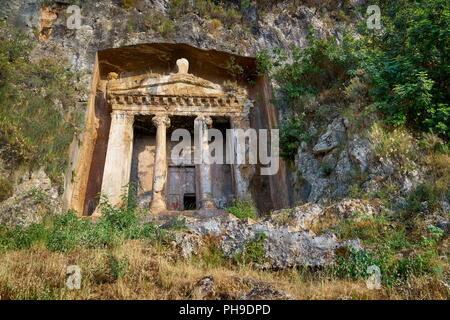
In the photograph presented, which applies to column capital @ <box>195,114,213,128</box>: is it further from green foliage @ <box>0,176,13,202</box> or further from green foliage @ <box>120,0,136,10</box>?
green foliage @ <box>0,176,13,202</box>

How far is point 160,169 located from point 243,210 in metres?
3.37

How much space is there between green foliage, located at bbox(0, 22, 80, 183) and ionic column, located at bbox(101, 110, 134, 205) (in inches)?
55.3

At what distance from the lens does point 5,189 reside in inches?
344

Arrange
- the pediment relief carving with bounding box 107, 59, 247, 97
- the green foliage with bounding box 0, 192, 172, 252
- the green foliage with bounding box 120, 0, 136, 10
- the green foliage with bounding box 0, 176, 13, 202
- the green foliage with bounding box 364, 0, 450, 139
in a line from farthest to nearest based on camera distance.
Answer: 1. the green foliage with bounding box 120, 0, 136, 10
2. the pediment relief carving with bounding box 107, 59, 247, 97
3. the green foliage with bounding box 0, 176, 13, 202
4. the green foliage with bounding box 364, 0, 450, 139
5. the green foliage with bounding box 0, 192, 172, 252

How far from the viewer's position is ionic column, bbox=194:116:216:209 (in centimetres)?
1189

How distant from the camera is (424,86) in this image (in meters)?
7.77

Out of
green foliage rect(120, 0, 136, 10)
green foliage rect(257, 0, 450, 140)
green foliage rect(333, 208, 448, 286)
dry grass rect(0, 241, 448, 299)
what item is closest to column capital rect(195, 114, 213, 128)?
green foliage rect(257, 0, 450, 140)

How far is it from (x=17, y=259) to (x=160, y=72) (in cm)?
1089

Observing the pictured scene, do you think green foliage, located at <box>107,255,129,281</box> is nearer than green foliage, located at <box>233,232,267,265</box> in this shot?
Yes

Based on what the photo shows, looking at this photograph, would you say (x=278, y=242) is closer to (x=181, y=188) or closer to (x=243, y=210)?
(x=243, y=210)

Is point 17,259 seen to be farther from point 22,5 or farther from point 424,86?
point 22,5

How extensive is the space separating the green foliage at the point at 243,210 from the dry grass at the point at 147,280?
4298 mm

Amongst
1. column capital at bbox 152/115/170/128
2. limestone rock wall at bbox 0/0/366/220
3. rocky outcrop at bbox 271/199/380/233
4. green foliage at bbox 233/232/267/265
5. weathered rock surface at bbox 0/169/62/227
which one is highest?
limestone rock wall at bbox 0/0/366/220

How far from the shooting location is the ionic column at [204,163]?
11.9 metres
